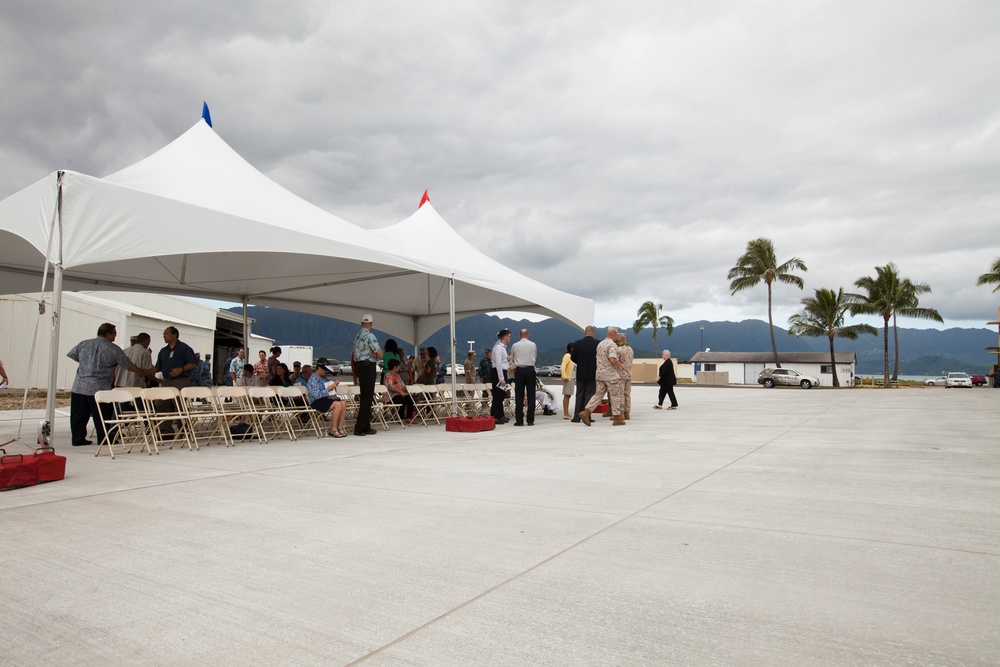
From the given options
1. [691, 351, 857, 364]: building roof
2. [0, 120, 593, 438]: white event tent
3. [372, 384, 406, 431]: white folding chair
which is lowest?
[372, 384, 406, 431]: white folding chair

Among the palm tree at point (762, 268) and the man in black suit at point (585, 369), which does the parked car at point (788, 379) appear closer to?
the palm tree at point (762, 268)

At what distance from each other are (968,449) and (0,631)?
Answer: 840 centimetres

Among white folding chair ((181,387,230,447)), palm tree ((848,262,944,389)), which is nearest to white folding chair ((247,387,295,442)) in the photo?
white folding chair ((181,387,230,447))

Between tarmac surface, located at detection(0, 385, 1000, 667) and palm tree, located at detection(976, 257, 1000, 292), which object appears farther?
palm tree, located at detection(976, 257, 1000, 292)

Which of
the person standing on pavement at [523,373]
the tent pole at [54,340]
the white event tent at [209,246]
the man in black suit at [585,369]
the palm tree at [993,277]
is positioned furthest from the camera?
the palm tree at [993,277]

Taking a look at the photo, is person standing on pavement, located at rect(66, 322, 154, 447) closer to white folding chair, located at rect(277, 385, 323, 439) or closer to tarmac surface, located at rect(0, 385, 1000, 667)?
white folding chair, located at rect(277, 385, 323, 439)

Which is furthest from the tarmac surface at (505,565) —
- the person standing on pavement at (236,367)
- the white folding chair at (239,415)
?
the person standing on pavement at (236,367)

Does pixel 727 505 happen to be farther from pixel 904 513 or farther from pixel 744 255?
pixel 744 255

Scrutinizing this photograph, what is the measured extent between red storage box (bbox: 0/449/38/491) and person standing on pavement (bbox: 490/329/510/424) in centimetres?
624

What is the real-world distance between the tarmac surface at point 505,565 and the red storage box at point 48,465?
91 mm

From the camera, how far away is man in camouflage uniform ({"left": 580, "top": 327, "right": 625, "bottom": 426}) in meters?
9.73

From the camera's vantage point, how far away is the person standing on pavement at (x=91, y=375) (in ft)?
24.5

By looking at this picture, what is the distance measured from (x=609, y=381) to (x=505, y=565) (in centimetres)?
709

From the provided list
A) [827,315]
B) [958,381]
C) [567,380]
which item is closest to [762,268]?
[827,315]
